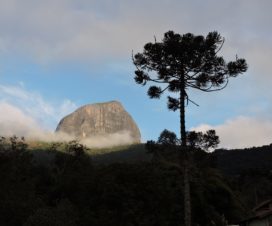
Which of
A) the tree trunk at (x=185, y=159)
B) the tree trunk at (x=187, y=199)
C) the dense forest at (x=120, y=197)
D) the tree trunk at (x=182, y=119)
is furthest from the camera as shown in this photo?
the dense forest at (x=120, y=197)

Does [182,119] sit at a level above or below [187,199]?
above

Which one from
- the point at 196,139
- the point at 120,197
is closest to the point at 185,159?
the point at 196,139

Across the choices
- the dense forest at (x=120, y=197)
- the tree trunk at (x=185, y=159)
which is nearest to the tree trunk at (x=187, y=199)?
the tree trunk at (x=185, y=159)

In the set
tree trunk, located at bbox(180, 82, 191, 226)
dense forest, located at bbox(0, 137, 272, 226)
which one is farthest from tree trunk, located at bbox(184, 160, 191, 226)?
dense forest, located at bbox(0, 137, 272, 226)

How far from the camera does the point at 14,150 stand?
76.8 meters

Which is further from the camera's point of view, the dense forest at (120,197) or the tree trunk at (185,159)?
the dense forest at (120,197)

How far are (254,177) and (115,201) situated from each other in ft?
201

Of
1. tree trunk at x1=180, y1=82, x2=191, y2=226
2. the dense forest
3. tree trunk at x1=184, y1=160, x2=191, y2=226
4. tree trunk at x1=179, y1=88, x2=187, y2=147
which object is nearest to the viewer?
tree trunk at x1=184, y1=160, x2=191, y2=226

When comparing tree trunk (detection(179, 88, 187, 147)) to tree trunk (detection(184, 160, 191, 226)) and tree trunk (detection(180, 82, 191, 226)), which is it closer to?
tree trunk (detection(180, 82, 191, 226))

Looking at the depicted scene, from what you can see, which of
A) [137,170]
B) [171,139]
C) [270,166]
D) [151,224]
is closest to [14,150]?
[137,170]

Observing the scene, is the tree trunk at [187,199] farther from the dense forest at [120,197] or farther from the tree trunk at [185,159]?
the dense forest at [120,197]

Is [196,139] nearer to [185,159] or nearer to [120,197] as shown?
[185,159]

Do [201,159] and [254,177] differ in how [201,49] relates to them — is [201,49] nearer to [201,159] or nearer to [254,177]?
[201,159]

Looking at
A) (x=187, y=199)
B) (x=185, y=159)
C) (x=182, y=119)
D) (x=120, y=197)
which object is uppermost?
(x=182, y=119)
